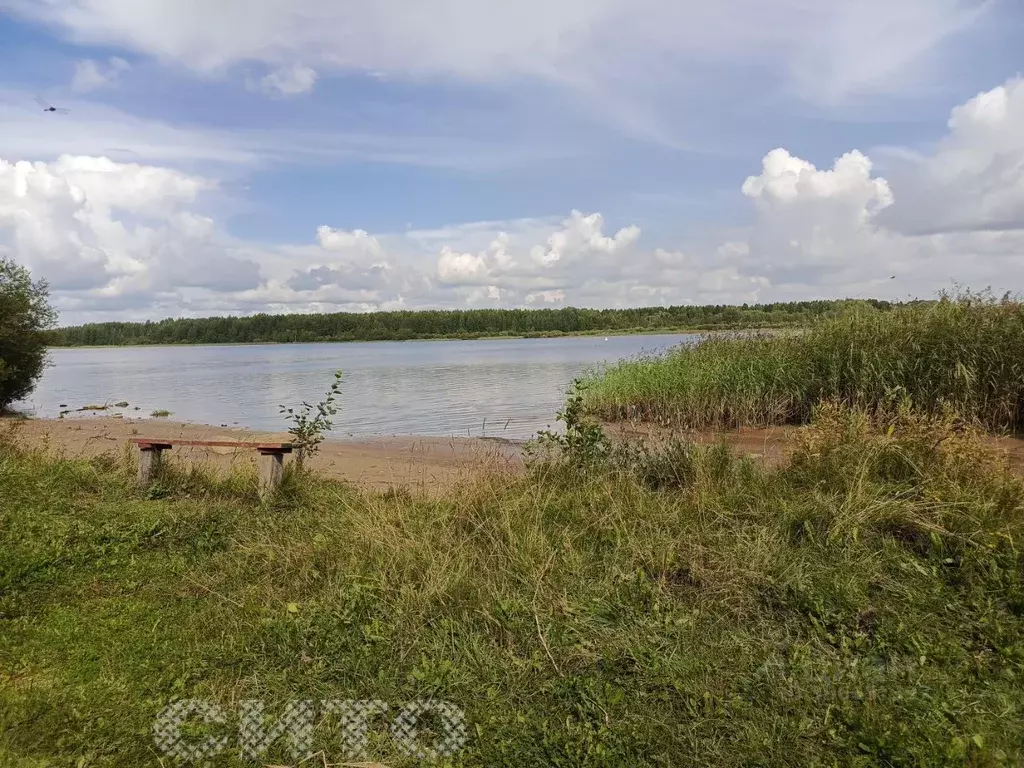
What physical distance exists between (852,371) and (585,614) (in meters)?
11.9

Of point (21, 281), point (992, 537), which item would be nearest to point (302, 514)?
point (992, 537)

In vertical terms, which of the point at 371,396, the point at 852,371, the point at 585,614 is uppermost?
the point at 852,371

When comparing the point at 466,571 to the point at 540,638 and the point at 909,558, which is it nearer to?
the point at 540,638

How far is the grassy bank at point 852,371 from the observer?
12922 mm

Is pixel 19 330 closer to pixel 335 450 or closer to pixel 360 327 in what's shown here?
pixel 335 450

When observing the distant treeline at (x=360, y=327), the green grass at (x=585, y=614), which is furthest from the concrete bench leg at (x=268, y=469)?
the distant treeline at (x=360, y=327)

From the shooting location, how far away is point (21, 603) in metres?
5.02

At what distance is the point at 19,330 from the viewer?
2295 centimetres

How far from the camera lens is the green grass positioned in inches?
135

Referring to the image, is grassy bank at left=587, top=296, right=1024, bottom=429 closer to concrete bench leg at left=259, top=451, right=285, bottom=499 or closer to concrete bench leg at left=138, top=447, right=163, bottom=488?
concrete bench leg at left=259, top=451, right=285, bottom=499

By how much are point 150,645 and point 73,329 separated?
465 feet

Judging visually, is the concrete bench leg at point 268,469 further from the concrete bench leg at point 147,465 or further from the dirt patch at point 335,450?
the concrete bench leg at point 147,465

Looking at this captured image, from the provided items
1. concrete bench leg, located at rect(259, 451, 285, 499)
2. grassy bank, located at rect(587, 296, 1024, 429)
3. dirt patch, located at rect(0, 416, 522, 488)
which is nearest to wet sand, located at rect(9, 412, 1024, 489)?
dirt patch, located at rect(0, 416, 522, 488)

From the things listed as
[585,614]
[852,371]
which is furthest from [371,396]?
[585,614]
